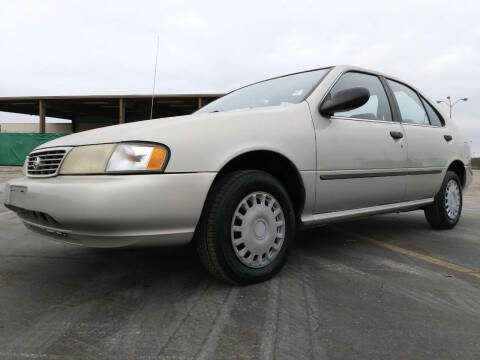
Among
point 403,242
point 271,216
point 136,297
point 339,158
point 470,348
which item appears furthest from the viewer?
point 403,242

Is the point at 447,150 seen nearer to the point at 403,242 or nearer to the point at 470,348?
the point at 403,242

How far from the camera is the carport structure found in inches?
866

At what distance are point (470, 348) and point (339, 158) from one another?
1501 millimetres

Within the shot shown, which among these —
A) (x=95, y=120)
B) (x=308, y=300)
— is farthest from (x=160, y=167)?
(x=95, y=120)

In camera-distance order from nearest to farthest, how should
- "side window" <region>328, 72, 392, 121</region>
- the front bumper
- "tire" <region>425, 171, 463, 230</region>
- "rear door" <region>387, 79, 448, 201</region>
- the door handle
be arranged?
the front bumper < "side window" <region>328, 72, 392, 121</region> < the door handle < "rear door" <region>387, 79, 448, 201</region> < "tire" <region>425, 171, 463, 230</region>

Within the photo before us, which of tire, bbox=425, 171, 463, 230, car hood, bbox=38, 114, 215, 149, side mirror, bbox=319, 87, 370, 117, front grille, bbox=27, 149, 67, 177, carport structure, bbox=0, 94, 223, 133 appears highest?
carport structure, bbox=0, 94, 223, 133

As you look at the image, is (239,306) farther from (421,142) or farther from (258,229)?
(421,142)

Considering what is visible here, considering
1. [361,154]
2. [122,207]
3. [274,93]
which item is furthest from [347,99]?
[122,207]

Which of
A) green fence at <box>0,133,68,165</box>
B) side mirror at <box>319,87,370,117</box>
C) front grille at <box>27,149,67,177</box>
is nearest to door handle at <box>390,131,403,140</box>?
side mirror at <box>319,87,370,117</box>

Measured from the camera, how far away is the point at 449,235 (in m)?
3.91

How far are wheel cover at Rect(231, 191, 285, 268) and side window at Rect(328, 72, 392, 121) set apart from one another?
0.99 meters

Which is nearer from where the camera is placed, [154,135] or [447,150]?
[154,135]

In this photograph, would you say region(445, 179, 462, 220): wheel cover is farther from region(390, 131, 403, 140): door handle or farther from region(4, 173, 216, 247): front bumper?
region(4, 173, 216, 247): front bumper

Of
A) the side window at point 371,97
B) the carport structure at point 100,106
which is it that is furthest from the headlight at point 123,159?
the carport structure at point 100,106
